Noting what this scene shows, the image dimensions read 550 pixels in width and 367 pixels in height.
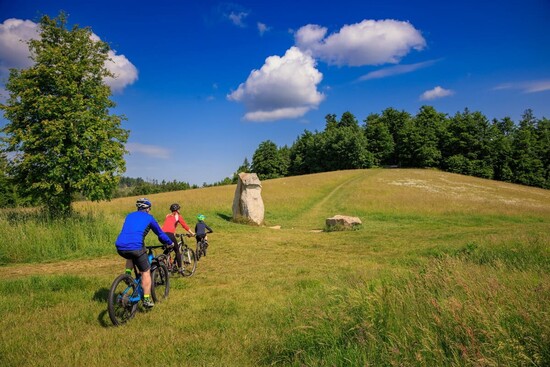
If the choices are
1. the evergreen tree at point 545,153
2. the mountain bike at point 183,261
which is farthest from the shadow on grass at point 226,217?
the evergreen tree at point 545,153

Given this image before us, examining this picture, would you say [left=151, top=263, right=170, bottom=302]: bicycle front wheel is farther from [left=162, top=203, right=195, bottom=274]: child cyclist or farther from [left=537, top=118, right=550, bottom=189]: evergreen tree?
[left=537, top=118, right=550, bottom=189]: evergreen tree

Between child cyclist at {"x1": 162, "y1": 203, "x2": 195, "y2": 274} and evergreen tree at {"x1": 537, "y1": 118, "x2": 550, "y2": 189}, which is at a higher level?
evergreen tree at {"x1": 537, "y1": 118, "x2": 550, "y2": 189}

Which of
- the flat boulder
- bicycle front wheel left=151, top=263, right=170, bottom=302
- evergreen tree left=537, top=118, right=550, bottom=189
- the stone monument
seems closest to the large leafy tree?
bicycle front wheel left=151, top=263, right=170, bottom=302

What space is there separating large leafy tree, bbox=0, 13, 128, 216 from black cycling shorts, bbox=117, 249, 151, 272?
946 centimetres

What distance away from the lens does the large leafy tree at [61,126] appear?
13.9 meters

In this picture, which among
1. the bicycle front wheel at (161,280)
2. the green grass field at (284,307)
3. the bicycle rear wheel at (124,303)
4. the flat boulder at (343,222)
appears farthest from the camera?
the flat boulder at (343,222)

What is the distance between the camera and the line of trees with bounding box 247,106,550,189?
229 ft

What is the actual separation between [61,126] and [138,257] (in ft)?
34.3

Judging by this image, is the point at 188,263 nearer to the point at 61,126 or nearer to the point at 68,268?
the point at 68,268

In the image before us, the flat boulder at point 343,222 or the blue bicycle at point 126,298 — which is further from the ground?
the blue bicycle at point 126,298

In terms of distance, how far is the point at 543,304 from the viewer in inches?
167

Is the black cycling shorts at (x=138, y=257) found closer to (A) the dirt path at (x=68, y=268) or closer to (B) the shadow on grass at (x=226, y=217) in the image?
(A) the dirt path at (x=68, y=268)

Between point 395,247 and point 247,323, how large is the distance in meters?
10.2

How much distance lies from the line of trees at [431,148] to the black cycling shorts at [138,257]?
259 ft
